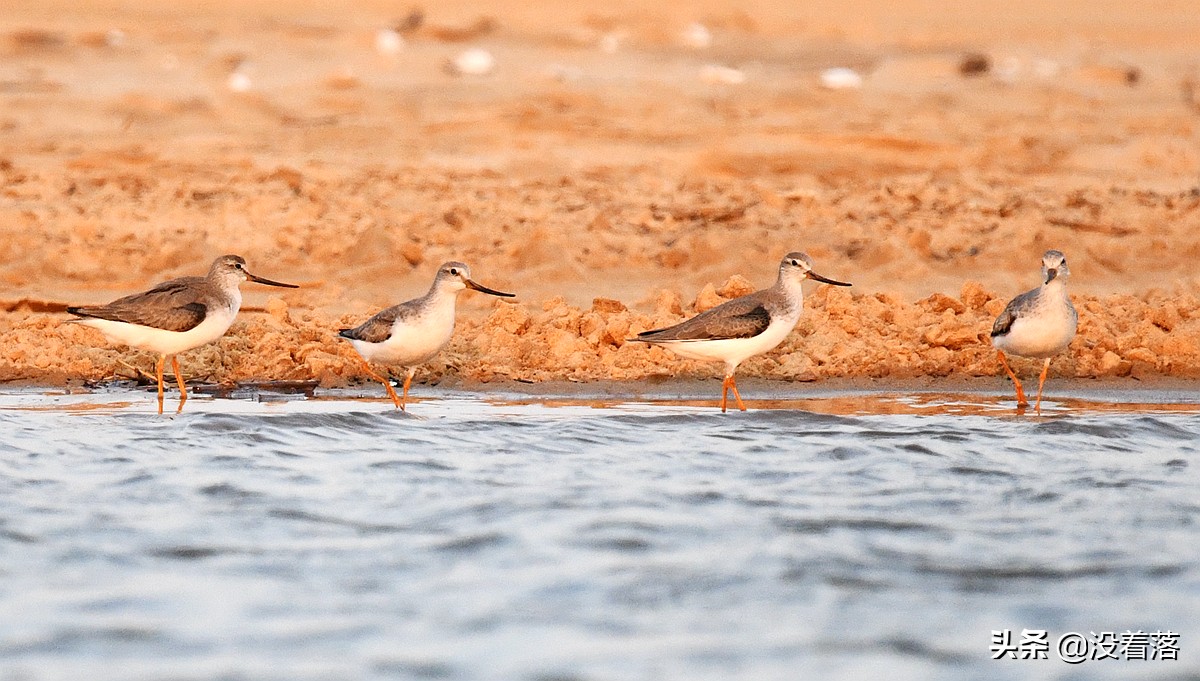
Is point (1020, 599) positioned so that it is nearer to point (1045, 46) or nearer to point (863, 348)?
point (863, 348)

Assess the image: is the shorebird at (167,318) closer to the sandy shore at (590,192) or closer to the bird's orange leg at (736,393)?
the sandy shore at (590,192)

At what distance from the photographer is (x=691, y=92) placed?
23812mm

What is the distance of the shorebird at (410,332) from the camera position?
458 inches

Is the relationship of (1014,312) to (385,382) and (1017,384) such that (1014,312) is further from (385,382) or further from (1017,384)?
(385,382)

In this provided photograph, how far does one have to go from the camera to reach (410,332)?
1162 cm

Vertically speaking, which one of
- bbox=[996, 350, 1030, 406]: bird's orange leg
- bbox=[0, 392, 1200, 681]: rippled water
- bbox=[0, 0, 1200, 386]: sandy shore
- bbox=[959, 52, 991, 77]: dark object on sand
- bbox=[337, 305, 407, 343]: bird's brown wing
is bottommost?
bbox=[0, 392, 1200, 681]: rippled water

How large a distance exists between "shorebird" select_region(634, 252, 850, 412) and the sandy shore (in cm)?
92

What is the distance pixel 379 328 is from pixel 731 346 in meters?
2.53

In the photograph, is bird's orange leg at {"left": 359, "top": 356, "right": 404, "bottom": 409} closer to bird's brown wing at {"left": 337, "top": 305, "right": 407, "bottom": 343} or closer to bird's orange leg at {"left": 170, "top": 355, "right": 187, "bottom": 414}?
bird's brown wing at {"left": 337, "top": 305, "right": 407, "bottom": 343}

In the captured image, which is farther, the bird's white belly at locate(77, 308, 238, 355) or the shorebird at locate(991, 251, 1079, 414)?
the shorebird at locate(991, 251, 1079, 414)

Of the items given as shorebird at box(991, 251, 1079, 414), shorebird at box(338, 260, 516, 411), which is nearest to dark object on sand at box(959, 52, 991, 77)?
shorebird at box(991, 251, 1079, 414)

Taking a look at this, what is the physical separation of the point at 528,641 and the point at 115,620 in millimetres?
1518

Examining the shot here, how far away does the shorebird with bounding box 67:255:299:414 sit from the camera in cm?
1152

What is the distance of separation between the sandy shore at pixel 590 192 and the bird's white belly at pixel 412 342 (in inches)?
35.2
